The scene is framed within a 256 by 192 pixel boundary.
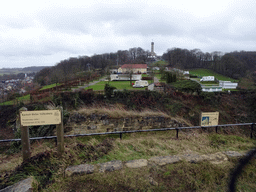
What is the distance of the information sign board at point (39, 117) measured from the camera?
3.18m

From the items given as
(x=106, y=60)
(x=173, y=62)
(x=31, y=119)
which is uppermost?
(x=106, y=60)

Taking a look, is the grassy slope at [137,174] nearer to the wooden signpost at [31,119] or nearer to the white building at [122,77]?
the wooden signpost at [31,119]

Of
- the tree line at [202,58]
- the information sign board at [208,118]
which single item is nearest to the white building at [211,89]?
the information sign board at [208,118]

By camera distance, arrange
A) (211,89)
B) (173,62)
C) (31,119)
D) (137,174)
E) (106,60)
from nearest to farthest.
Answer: (137,174), (31,119), (211,89), (106,60), (173,62)

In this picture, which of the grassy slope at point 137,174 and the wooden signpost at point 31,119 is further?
the wooden signpost at point 31,119

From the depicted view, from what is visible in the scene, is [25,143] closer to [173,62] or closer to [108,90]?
[108,90]

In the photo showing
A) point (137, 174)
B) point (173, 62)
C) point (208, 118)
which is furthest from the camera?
point (173, 62)

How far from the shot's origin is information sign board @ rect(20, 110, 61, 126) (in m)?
3.18

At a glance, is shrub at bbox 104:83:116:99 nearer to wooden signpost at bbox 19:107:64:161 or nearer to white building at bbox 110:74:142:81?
white building at bbox 110:74:142:81


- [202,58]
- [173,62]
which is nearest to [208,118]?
[173,62]

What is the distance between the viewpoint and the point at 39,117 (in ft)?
10.7

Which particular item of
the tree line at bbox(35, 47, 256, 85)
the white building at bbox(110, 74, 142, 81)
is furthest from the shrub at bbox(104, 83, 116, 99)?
the white building at bbox(110, 74, 142, 81)

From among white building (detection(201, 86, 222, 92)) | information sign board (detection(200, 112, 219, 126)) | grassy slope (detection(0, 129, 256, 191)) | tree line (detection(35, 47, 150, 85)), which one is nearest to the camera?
grassy slope (detection(0, 129, 256, 191))

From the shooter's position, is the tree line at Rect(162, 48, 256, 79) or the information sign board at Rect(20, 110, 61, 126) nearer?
the information sign board at Rect(20, 110, 61, 126)
